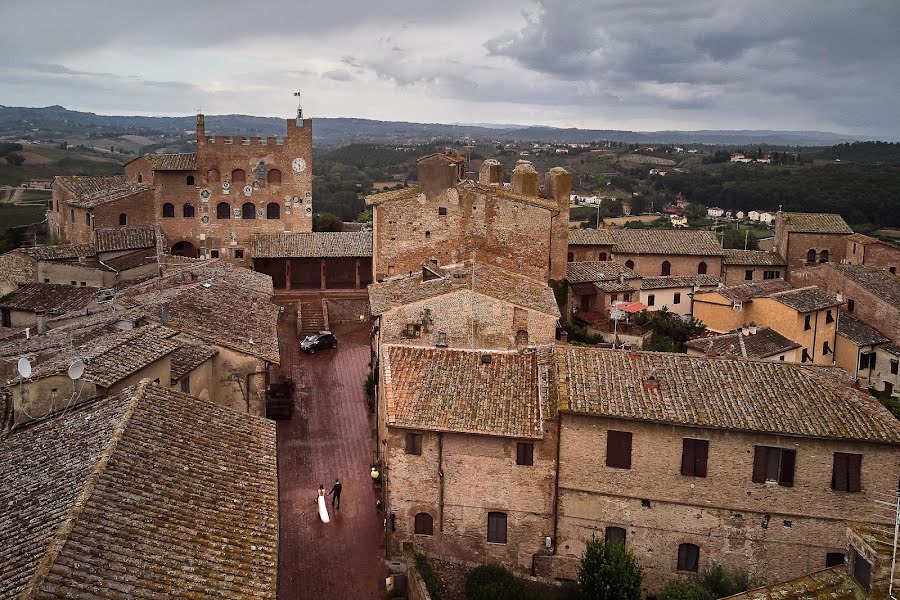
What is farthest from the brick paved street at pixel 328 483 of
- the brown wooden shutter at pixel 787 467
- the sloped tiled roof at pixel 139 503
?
the brown wooden shutter at pixel 787 467

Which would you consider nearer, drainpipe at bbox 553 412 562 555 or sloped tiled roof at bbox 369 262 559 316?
drainpipe at bbox 553 412 562 555

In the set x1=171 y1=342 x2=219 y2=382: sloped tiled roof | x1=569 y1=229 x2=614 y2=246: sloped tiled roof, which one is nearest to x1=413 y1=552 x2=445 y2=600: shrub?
x1=171 y1=342 x2=219 y2=382: sloped tiled roof

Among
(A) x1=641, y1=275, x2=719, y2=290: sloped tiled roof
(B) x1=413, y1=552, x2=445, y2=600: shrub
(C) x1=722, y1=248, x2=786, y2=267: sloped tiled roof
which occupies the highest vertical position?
(C) x1=722, y1=248, x2=786, y2=267: sloped tiled roof

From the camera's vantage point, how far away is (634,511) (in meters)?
21.8

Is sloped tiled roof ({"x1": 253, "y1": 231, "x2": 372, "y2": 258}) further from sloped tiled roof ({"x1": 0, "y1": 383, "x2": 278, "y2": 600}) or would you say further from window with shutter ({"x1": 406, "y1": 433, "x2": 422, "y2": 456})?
sloped tiled roof ({"x1": 0, "y1": 383, "x2": 278, "y2": 600})

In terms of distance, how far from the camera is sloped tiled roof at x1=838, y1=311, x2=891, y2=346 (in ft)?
144

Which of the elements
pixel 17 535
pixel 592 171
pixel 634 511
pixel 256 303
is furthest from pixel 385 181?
pixel 17 535

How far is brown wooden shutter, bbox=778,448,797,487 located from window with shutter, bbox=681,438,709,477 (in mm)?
1883

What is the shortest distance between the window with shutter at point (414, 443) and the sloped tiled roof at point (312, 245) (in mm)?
30112

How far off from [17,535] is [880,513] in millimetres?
19315

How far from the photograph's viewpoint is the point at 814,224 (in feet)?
199

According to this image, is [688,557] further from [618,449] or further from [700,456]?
[618,449]

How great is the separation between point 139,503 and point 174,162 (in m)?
48.2

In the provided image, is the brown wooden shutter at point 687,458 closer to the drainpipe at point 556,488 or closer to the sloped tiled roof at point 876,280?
the drainpipe at point 556,488
